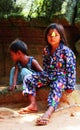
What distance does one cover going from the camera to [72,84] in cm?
453

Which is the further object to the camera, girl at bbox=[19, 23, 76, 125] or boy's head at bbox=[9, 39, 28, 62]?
boy's head at bbox=[9, 39, 28, 62]

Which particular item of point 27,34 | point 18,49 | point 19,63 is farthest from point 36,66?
point 27,34

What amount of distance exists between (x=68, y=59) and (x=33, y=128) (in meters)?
1.29

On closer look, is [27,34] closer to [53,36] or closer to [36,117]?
[53,36]

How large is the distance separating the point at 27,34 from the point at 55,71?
3.50m

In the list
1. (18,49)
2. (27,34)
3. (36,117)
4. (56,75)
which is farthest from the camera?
(27,34)

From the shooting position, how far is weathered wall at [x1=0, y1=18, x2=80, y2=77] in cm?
766

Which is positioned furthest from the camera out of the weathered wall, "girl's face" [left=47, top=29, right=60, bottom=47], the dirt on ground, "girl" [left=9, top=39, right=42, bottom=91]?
the weathered wall

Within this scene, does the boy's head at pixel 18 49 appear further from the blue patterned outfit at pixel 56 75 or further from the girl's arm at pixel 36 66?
the blue patterned outfit at pixel 56 75

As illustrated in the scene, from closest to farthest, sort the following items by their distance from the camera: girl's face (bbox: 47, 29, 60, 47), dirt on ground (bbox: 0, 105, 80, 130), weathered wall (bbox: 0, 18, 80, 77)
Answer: dirt on ground (bbox: 0, 105, 80, 130), girl's face (bbox: 47, 29, 60, 47), weathered wall (bbox: 0, 18, 80, 77)

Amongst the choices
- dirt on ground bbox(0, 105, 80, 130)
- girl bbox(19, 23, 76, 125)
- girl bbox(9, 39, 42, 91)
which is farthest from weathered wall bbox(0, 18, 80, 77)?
dirt on ground bbox(0, 105, 80, 130)

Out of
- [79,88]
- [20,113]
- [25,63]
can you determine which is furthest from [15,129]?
[79,88]

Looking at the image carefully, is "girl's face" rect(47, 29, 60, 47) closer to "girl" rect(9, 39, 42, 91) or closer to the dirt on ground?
"girl" rect(9, 39, 42, 91)

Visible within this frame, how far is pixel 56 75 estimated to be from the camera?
179 inches
